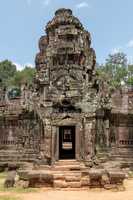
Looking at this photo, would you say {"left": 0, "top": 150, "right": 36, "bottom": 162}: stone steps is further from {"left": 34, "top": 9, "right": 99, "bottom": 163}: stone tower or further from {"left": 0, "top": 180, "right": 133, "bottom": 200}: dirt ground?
{"left": 0, "top": 180, "right": 133, "bottom": 200}: dirt ground

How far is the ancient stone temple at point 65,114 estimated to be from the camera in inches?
599

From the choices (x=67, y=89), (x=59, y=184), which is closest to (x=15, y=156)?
(x=67, y=89)

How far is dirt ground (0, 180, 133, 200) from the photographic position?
962cm

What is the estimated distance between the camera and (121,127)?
16.6 meters

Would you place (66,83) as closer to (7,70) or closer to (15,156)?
(15,156)

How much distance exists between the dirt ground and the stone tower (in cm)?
431

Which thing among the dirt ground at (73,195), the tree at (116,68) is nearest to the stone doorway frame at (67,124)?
the dirt ground at (73,195)

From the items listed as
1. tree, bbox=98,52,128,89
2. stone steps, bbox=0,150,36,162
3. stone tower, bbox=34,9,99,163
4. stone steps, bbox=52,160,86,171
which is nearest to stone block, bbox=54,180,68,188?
stone steps, bbox=52,160,86,171

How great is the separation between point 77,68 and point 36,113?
2709mm

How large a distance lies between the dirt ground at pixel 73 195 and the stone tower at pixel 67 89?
431cm

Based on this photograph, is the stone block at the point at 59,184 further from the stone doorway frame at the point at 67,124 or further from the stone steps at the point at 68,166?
the stone doorway frame at the point at 67,124

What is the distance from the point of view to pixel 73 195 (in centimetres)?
1015

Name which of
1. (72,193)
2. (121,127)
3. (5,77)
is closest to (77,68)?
(121,127)

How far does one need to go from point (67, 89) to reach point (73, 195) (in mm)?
6269
